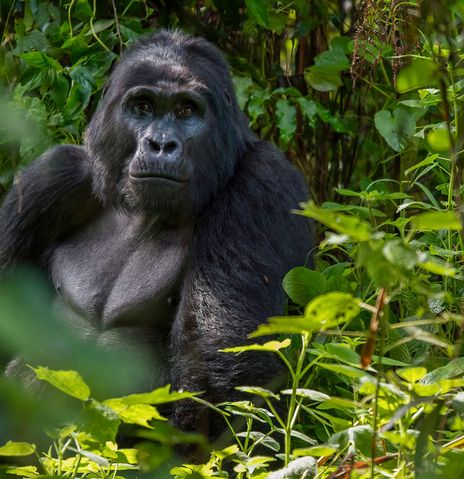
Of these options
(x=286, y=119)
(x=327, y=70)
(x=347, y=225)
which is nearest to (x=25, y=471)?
(x=347, y=225)

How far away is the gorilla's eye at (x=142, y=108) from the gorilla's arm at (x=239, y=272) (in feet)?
1.40

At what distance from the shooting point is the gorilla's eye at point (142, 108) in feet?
13.0

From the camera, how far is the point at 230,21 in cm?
520

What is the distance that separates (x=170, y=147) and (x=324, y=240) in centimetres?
79

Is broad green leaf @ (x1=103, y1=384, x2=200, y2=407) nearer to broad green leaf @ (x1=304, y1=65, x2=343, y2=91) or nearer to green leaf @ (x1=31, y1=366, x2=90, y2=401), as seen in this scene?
green leaf @ (x1=31, y1=366, x2=90, y2=401)

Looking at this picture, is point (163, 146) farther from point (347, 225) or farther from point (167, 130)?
point (347, 225)

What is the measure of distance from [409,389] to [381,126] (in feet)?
8.11

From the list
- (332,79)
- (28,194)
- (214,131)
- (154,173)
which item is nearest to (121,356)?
(154,173)

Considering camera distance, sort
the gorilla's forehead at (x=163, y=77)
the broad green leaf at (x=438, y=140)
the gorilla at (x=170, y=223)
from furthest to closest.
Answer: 1. the gorilla's forehead at (x=163, y=77)
2. the gorilla at (x=170, y=223)
3. the broad green leaf at (x=438, y=140)

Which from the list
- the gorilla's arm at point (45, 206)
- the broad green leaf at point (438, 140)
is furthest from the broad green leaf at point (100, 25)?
the broad green leaf at point (438, 140)

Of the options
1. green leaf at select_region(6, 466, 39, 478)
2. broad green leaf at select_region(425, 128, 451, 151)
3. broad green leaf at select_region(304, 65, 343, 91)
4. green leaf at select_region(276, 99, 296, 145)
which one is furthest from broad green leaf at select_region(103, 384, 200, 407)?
broad green leaf at select_region(304, 65, 343, 91)

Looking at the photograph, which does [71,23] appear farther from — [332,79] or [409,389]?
[409,389]

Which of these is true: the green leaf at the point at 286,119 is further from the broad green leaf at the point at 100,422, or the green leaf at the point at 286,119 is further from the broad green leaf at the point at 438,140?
the broad green leaf at the point at 100,422

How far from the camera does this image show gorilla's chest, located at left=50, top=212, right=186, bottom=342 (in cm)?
389
